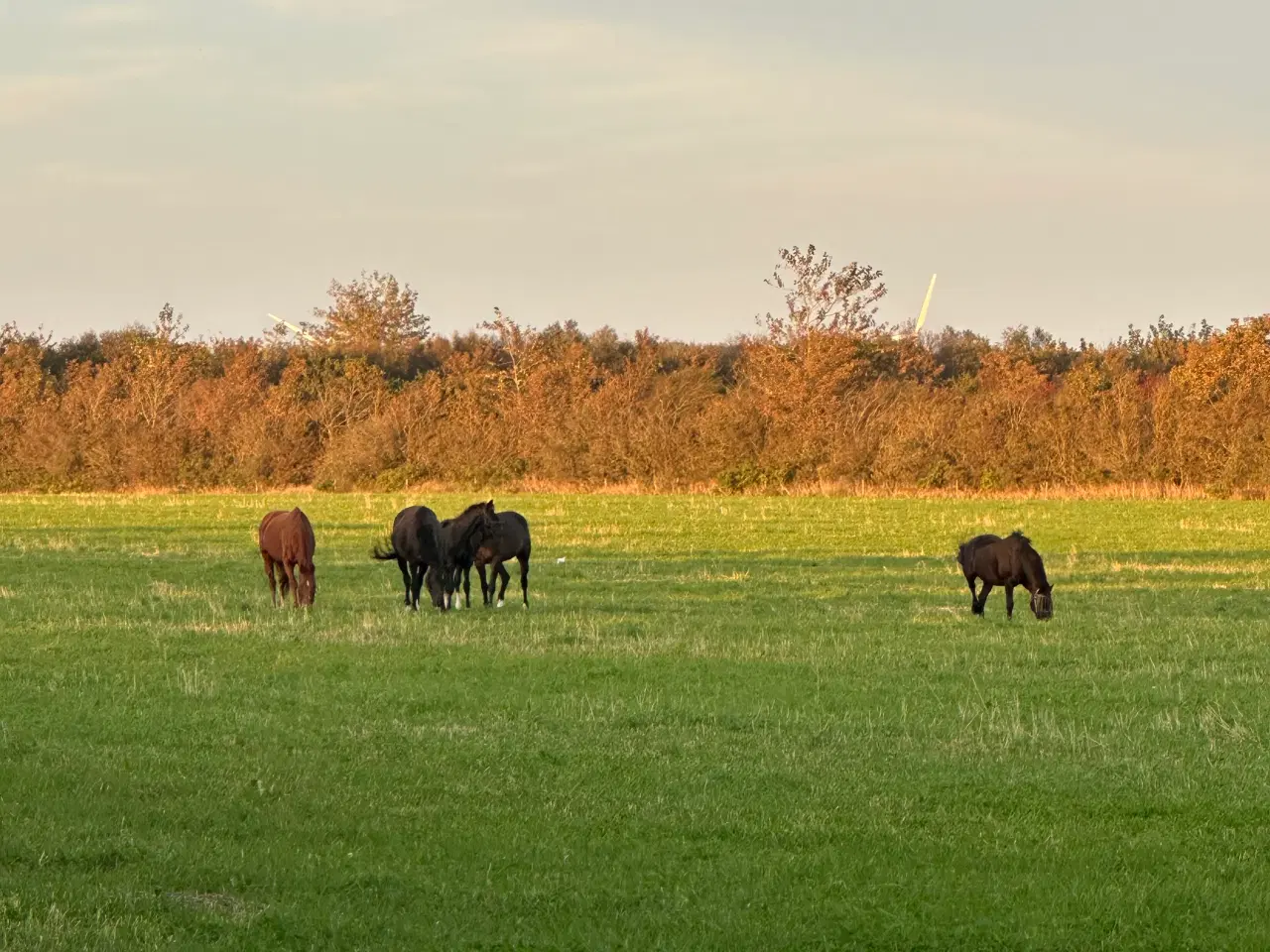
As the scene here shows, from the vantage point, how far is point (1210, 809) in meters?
9.71

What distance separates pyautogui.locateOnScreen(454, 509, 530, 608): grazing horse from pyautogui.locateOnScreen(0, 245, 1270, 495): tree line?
4143 cm

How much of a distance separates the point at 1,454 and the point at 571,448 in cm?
2834

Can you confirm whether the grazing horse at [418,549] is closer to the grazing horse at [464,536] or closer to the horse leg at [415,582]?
the horse leg at [415,582]

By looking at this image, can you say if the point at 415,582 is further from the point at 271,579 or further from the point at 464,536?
the point at 271,579

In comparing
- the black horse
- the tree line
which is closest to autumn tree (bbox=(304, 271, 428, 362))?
the tree line

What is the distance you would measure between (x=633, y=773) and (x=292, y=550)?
11.7m

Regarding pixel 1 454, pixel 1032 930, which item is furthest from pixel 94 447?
pixel 1032 930

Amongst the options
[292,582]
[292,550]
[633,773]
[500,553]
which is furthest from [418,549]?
[633,773]

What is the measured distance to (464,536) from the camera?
21.2m

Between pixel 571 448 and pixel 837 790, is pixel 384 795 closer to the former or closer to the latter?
pixel 837 790

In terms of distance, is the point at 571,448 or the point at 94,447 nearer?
the point at 571,448

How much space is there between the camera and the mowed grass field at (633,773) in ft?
24.9

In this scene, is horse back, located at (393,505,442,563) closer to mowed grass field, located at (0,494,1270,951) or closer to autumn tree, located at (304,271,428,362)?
mowed grass field, located at (0,494,1270,951)

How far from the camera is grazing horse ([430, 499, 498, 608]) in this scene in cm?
2125
